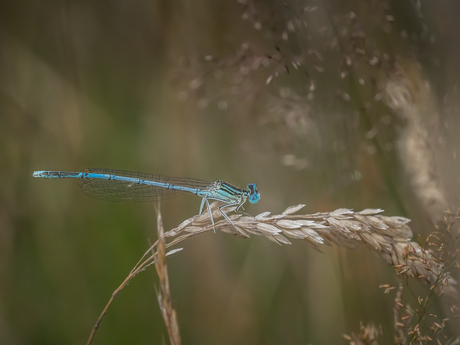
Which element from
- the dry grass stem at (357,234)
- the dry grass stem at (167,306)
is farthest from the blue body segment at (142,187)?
the dry grass stem at (167,306)

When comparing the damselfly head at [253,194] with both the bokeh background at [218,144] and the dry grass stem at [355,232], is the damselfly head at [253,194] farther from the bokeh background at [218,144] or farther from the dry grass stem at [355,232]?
the dry grass stem at [355,232]

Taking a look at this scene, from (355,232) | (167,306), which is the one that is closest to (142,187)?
(167,306)

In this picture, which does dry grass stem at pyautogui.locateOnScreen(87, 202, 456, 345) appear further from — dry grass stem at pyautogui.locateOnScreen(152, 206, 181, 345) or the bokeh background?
the bokeh background

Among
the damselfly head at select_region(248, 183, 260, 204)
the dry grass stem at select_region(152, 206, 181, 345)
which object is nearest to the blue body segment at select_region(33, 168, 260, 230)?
the damselfly head at select_region(248, 183, 260, 204)

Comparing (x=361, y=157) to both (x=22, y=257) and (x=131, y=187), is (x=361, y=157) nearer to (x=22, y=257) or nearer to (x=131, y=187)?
(x=131, y=187)

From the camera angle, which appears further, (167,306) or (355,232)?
(355,232)

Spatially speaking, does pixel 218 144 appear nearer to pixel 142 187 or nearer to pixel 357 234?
pixel 142 187

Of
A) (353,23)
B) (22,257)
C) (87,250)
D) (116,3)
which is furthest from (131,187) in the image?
(353,23)
